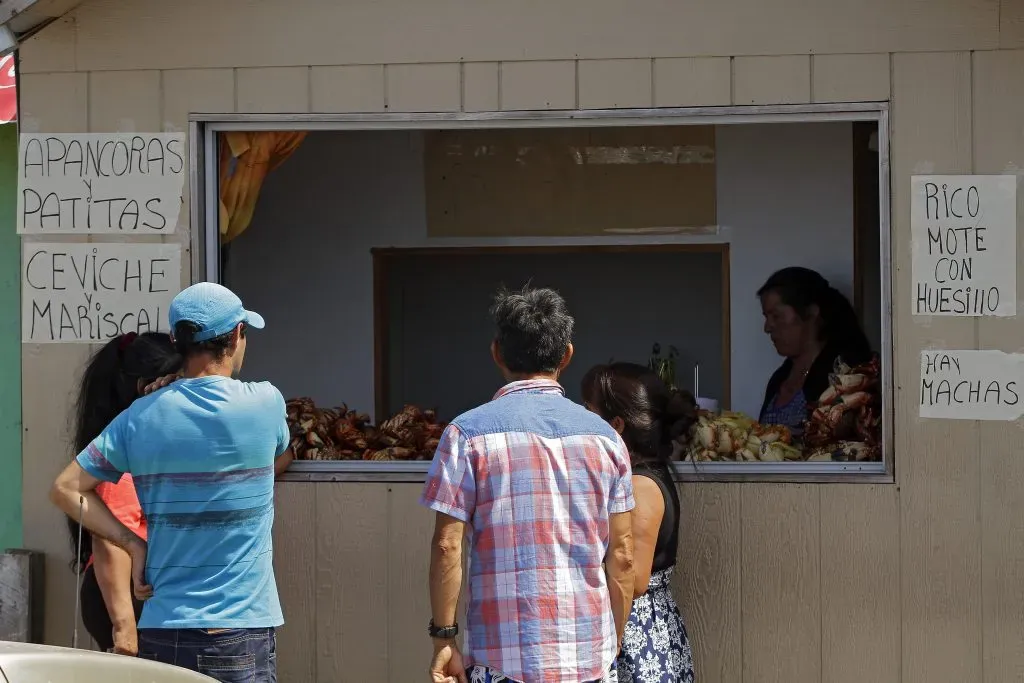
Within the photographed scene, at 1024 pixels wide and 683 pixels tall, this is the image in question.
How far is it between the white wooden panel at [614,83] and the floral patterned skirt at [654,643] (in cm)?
165

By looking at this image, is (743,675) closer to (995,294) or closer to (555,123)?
(995,294)

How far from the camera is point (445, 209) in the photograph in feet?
21.9

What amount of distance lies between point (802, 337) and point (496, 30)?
239 cm

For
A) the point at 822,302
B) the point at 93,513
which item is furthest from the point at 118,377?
the point at 822,302

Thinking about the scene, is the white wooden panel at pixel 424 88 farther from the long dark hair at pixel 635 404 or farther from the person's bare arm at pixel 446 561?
the person's bare arm at pixel 446 561

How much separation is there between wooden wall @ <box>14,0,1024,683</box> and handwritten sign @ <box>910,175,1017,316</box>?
47 mm

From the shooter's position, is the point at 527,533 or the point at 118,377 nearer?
the point at 527,533

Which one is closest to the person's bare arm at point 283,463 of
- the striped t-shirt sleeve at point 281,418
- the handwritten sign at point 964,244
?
the striped t-shirt sleeve at point 281,418

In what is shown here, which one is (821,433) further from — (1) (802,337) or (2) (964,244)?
(1) (802,337)

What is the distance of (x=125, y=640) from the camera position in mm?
3033

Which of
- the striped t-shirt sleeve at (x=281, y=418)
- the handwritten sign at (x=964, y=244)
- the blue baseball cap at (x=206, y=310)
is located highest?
the handwritten sign at (x=964, y=244)

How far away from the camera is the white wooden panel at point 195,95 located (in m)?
4.15

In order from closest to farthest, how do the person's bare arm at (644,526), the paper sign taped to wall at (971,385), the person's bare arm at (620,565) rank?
the person's bare arm at (620,565)
the person's bare arm at (644,526)
the paper sign taped to wall at (971,385)

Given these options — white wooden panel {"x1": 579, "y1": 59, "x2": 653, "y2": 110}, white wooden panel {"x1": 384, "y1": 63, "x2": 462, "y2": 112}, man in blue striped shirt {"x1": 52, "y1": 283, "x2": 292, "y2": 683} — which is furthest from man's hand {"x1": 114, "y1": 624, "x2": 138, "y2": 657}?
white wooden panel {"x1": 579, "y1": 59, "x2": 653, "y2": 110}
